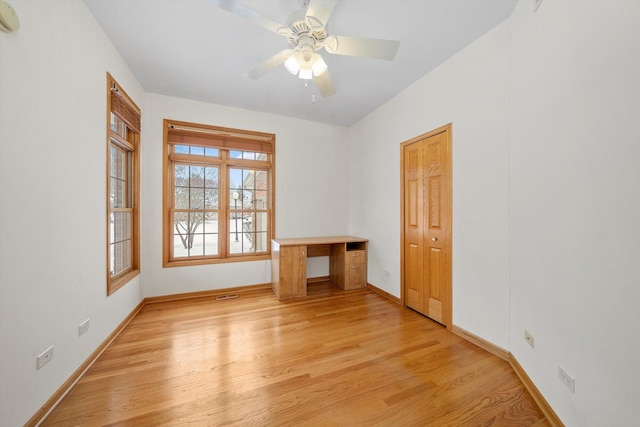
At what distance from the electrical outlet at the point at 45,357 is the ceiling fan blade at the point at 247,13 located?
237 cm

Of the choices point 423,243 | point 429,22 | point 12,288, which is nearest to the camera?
point 12,288

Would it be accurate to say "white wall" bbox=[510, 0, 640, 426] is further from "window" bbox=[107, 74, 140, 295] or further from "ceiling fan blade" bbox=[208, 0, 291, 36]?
"window" bbox=[107, 74, 140, 295]

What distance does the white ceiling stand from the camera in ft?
5.90

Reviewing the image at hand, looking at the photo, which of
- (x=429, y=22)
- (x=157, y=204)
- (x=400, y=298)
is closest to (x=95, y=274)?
(x=157, y=204)

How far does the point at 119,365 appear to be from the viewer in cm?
186

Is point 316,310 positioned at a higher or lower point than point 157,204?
lower

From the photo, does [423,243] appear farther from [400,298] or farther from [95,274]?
[95,274]

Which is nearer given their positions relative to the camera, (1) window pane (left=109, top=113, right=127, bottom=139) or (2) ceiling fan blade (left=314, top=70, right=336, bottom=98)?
(2) ceiling fan blade (left=314, top=70, right=336, bottom=98)

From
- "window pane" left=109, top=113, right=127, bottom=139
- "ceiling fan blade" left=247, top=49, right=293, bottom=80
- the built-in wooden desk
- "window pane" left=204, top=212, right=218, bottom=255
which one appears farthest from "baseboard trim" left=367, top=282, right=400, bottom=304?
"window pane" left=109, top=113, right=127, bottom=139

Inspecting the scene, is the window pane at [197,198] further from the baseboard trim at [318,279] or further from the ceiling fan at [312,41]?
the ceiling fan at [312,41]

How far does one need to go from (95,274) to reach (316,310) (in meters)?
2.29

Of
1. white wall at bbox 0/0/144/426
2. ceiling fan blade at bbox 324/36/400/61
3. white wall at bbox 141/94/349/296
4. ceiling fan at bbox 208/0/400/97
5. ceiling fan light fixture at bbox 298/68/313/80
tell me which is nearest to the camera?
white wall at bbox 0/0/144/426

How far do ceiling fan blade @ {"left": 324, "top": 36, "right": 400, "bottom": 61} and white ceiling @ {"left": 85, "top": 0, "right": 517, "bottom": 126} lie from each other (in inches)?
14.1

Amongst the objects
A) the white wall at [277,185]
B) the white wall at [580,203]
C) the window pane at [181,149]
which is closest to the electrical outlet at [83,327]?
the white wall at [277,185]
